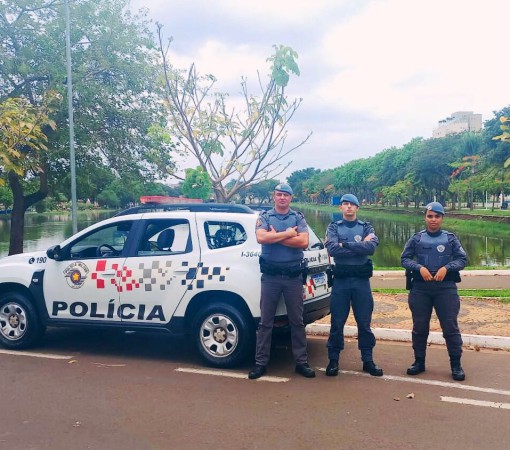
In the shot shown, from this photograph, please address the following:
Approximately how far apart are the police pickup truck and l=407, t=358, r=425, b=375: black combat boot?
42.6 inches

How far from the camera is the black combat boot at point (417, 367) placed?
5379mm

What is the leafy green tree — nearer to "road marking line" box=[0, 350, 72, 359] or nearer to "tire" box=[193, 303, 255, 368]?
"tire" box=[193, 303, 255, 368]

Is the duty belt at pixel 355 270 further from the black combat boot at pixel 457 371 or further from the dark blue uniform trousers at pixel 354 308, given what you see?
the black combat boot at pixel 457 371

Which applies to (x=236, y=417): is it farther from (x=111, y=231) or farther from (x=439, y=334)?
(x=439, y=334)

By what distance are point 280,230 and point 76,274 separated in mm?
2540

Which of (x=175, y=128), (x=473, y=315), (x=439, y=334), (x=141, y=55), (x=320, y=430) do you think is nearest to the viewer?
(x=320, y=430)

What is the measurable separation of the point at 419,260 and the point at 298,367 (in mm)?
1591

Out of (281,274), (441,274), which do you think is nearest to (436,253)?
(441,274)

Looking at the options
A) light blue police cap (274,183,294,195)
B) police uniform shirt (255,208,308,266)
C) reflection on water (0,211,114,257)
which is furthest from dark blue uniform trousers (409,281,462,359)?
reflection on water (0,211,114,257)

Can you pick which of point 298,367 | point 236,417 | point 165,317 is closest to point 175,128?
point 165,317

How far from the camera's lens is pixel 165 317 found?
5.86 meters

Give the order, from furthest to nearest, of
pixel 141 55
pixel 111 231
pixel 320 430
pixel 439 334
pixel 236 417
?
pixel 141 55 < pixel 439 334 < pixel 111 231 < pixel 236 417 < pixel 320 430

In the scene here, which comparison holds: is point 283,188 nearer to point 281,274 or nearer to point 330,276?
point 281,274

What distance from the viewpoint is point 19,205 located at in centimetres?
1878
